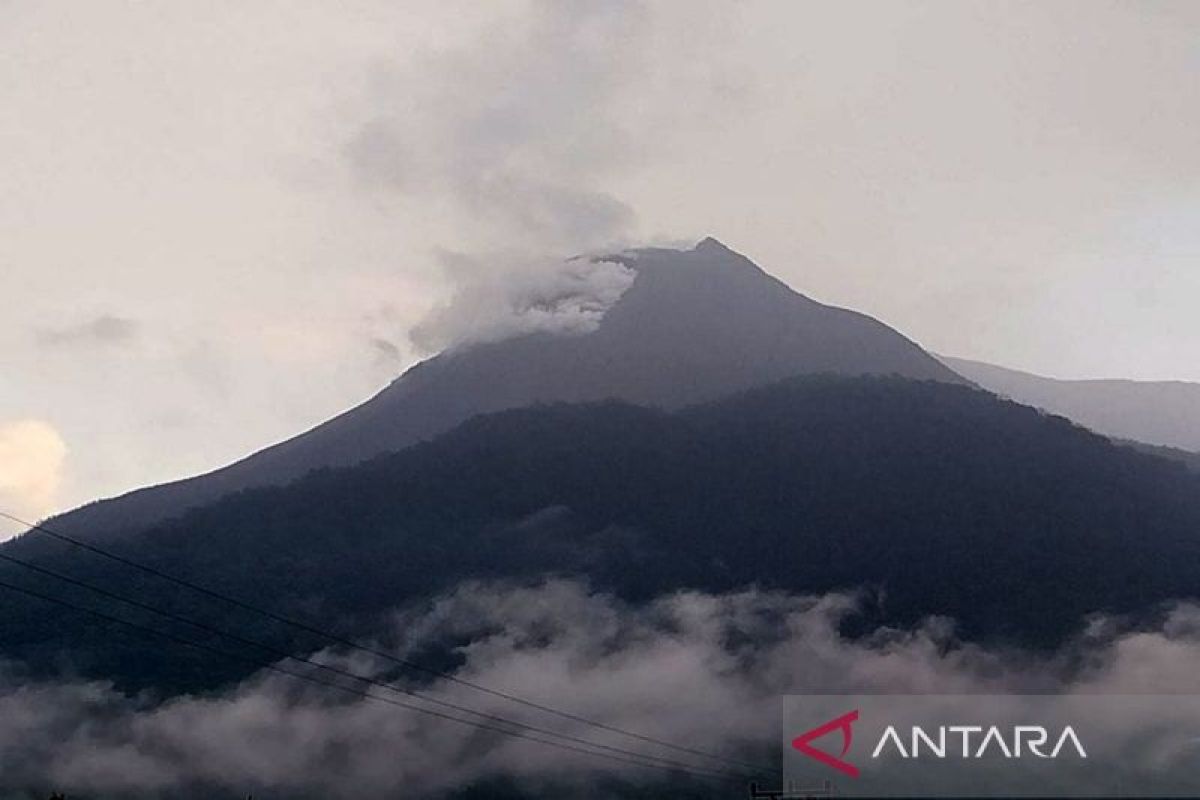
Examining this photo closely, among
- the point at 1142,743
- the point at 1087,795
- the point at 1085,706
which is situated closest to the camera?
the point at 1087,795

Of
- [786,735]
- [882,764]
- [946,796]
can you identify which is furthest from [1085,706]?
[946,796]

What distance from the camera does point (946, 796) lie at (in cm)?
2819

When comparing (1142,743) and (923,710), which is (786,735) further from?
(1142,743)

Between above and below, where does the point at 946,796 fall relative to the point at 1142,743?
below

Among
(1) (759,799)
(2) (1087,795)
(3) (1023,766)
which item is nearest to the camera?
(2) (1087,795)

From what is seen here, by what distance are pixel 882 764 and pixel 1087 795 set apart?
6.99 meters

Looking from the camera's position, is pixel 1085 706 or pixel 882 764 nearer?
pixel 882 764

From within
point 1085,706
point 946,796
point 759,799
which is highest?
point 1085,706

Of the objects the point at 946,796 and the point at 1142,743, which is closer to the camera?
the point at 946,796

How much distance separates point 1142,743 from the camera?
5462 cm

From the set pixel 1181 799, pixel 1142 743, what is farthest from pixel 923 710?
pixel 1181 799

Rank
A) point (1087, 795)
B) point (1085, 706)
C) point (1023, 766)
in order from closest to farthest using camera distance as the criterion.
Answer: point (1087, 795) → point (1023, 766) → point (1085, 706)

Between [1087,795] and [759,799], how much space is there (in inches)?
1601

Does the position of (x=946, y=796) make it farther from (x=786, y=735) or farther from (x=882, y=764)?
(x=786, y=735)
